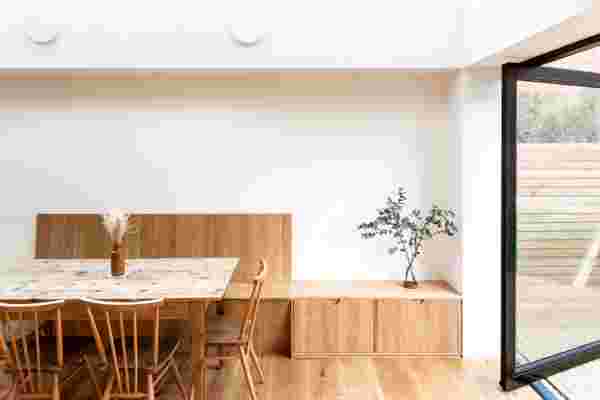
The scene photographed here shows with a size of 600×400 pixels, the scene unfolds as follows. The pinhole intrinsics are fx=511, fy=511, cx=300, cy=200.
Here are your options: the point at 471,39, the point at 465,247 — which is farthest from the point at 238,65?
the point at 465,247

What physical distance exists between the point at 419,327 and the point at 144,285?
2.13m

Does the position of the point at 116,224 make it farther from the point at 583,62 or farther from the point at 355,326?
the point at 583,62

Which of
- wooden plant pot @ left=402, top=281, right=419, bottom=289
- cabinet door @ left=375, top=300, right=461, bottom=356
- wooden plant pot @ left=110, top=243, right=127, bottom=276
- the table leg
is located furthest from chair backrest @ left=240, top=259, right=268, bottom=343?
wooden plant pot @ left=402, top=281, right=419, bottom=289

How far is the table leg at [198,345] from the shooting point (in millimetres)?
2807

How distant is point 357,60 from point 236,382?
2535 mm

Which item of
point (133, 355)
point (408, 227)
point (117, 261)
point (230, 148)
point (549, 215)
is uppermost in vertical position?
point (230, 148)

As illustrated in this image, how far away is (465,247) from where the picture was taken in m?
3.98

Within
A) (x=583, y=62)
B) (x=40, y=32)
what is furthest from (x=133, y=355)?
(x=583, y=62)

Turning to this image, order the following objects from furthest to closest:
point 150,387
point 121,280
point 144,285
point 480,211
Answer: point 480,211, point 121,280, point 144,285, point 150,387

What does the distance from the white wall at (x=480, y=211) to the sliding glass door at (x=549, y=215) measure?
413mm

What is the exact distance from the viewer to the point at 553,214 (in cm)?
351

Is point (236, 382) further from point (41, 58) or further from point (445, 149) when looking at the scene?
point (41, 58)

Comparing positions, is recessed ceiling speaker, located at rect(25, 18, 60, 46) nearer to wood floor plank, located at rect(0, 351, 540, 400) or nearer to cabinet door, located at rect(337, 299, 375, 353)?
wood floor plank, located at rect(0, 351, 540, 400)

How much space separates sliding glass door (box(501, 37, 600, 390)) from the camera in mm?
3438
